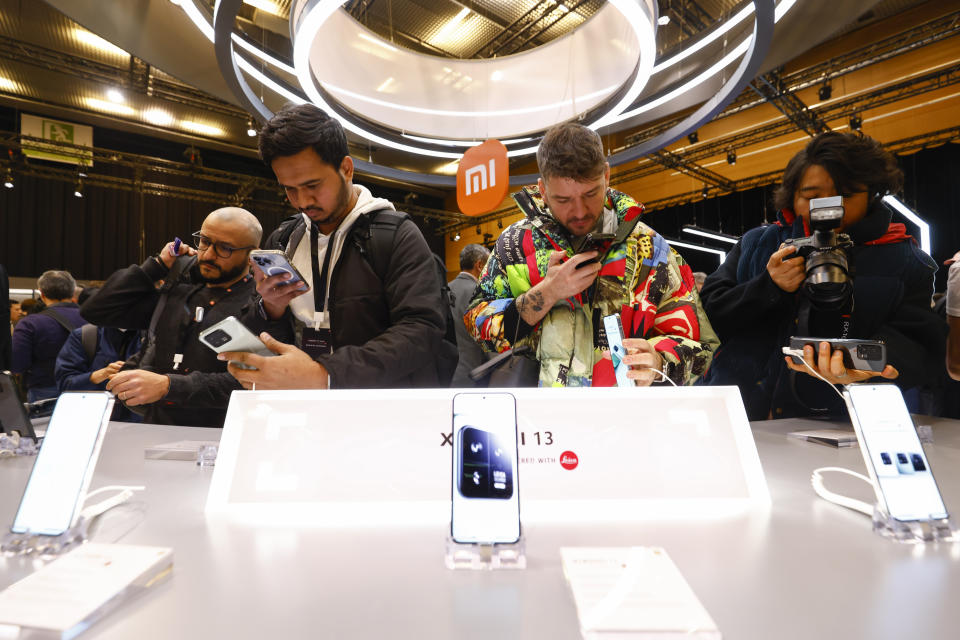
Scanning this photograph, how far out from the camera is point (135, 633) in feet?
1.40

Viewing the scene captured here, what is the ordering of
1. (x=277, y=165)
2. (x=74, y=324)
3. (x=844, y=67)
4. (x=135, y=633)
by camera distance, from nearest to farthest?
1. (x=135, y=633)
2. (x=277, y=165)
3. (x=74, y=324)
4. (x=844, y=67)

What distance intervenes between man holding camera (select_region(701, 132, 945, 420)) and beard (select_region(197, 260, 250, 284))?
1.47 m

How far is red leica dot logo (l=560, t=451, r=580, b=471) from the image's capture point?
720 mm

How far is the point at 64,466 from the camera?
646mm

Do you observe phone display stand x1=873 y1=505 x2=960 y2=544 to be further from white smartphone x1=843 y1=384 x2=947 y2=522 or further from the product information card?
the product information card

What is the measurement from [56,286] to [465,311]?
3.00m

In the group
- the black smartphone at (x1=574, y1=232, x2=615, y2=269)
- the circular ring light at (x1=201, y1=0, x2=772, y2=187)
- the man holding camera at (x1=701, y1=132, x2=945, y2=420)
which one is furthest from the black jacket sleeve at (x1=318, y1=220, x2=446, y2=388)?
the circular ring light at (x1=201, y1=0, x2=772, y2=187)

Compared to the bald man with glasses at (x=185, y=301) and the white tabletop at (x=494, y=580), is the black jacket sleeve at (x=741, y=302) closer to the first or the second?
the white tabletop at (x=494, y=580)

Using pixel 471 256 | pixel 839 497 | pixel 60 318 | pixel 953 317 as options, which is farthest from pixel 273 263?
pixel 60 318

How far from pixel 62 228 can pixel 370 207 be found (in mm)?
9839

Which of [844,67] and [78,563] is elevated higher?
[844,67]

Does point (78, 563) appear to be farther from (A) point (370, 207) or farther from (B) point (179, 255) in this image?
(B) point (179, 255)

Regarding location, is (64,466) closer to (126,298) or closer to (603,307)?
(603,307)

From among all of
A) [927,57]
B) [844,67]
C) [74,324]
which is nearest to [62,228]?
[74,324]
